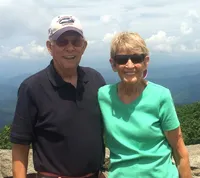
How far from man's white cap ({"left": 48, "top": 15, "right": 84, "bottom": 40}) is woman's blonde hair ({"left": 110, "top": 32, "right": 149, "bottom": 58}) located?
474 mm

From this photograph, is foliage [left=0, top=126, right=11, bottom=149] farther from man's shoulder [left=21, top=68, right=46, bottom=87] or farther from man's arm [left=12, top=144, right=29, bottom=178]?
man's shoulder [left=21, top=68, right=46, bottom=87]

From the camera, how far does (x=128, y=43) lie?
13.6 ft

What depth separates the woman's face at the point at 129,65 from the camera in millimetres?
4156

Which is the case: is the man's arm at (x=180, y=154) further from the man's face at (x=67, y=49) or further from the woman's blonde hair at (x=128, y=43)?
the man's face at (x=67, y=49)

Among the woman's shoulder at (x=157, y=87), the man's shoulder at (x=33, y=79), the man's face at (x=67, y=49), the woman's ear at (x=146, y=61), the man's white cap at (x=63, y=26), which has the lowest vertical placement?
the woman's shoulder at (x=157, y=87)

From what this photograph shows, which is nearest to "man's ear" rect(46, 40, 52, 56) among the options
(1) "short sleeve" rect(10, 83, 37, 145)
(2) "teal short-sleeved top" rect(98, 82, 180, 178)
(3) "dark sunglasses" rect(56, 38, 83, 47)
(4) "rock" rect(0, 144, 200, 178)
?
(3) "dark sunglasses" rect(56, 38, 83, 47)

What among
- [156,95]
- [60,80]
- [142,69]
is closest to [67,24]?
[60,80]

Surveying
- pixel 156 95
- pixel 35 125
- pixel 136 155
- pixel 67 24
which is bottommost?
pixel 136 155

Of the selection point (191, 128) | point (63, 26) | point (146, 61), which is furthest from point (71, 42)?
point (191, 128)

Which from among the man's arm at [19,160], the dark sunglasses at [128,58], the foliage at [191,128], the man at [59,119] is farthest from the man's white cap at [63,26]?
the foliage at [191,128]

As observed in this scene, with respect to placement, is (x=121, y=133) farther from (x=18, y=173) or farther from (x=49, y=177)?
(x=18, y=173)

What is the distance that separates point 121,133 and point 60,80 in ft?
3.15

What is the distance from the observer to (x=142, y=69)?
168 inches

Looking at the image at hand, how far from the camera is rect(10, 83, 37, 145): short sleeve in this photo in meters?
4.27
